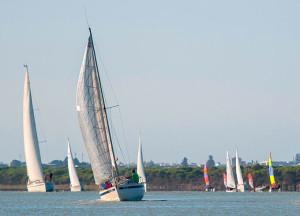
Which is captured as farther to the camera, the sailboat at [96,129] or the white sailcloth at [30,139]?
the white sailcloth at [30,139]

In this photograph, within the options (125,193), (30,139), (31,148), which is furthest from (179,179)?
(125,193)

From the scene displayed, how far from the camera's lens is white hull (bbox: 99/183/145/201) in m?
63.5

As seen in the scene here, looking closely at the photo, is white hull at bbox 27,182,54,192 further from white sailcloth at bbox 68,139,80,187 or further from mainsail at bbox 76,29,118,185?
mainsail at bbox 76,29,118,185

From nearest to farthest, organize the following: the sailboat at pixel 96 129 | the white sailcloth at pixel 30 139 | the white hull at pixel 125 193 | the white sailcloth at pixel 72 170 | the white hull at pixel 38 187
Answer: the white hull at pixel 125 193 → the sailboat at pixel 96 129 → the white sailcloth at pixel 30 139 → the white hull at pixel 38 187 → the white sailcloth at pixel 72 170

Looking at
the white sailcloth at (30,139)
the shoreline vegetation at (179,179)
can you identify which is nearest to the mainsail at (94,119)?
the white sailcloth at (30,139)

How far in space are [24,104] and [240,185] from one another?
44.8 m

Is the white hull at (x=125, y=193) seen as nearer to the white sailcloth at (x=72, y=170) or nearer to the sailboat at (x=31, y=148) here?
the sailboat at (x=31, y=148)

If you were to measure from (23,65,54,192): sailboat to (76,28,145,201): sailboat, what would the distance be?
37461mm

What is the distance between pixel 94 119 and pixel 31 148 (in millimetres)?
40019

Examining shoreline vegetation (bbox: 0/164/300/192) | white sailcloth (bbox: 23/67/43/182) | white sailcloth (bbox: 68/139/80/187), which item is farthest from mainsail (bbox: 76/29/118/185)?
shoreline vegetation (bbox: 0/164/300/192)

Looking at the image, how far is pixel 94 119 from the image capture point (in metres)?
65.6

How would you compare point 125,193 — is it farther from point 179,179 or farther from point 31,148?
point 179,179

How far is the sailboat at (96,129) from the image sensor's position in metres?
64.8

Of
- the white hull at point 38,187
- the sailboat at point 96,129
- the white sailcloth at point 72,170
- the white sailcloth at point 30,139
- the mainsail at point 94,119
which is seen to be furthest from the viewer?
the white sailcloth at point 72,170
